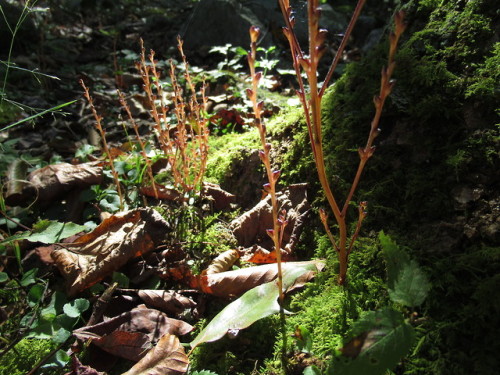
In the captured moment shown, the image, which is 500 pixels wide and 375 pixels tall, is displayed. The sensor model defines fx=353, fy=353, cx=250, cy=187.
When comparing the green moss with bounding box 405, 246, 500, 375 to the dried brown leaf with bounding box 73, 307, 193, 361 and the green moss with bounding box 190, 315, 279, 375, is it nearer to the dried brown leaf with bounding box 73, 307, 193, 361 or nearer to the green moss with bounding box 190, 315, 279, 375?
the green moss with bounding box 190, 315, 279, 375

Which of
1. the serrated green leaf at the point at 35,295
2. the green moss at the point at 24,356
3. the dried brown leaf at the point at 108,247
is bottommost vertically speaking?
the green moss at the point at 24,356

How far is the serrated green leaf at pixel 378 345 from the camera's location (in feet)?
3.15

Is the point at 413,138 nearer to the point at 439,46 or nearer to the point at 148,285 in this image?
the point at 439,46

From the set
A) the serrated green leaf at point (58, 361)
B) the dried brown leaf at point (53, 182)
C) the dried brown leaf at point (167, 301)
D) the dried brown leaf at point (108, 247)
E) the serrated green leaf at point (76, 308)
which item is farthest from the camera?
the dried brown leaf at point (53, 182)

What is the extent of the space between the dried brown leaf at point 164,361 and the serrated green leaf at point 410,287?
81cm

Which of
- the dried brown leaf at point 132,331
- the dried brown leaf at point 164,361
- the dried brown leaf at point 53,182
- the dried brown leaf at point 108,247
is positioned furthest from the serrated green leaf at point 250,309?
the dried brown leaf at point 53,182

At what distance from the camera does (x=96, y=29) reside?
7.73 m

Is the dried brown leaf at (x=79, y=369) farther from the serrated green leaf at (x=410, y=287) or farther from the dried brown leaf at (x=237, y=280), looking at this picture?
the serrated green leaf at (x=410, y=287)

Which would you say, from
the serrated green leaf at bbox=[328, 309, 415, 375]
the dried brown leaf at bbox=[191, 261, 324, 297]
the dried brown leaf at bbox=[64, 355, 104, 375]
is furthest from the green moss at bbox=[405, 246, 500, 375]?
the dried brown leaf at bbox=[64, 355, 104, 375]

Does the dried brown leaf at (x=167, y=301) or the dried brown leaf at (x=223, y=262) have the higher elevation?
the dried brown leaf at (x=223, y=262)

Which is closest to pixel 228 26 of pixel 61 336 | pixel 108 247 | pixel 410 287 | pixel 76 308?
pixel 108 247

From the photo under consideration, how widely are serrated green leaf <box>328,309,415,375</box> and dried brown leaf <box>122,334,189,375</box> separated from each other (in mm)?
597

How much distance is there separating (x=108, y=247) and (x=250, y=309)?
93cm

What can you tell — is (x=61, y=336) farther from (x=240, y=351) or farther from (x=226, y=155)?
(x=226, y=155)
